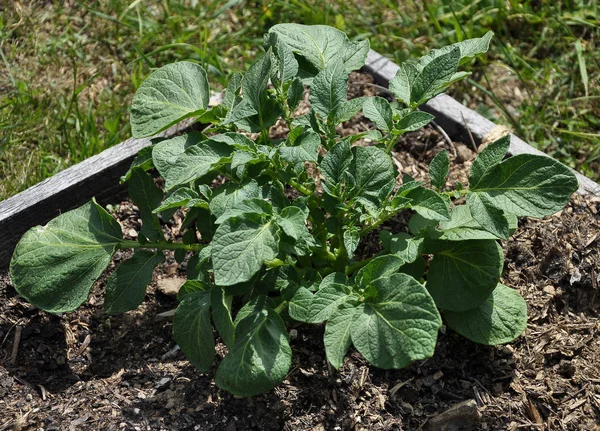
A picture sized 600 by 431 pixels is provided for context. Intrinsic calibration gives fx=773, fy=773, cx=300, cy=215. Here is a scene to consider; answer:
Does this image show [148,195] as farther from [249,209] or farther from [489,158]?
[489,158]

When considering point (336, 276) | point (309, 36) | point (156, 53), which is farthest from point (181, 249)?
point (156, 53)

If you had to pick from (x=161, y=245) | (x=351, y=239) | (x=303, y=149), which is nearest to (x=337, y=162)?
(x=303, y=149)

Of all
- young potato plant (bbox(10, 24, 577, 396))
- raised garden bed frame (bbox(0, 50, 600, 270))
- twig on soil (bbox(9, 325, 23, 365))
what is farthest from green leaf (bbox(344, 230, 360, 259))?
twig on soil (bbox(9, 325, 23, 365))

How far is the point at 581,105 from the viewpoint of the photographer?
3568 mm

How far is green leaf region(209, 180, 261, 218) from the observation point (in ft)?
7.15

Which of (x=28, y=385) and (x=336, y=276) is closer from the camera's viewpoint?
(x=336, y=276)

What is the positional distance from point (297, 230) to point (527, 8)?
2.35 meters

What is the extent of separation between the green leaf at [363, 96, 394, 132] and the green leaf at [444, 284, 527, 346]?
626 mm

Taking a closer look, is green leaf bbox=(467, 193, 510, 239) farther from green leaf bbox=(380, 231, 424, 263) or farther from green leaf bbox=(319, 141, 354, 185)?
green leaf bbox=(319, 141, 354, 185)

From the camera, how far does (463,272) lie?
92.2 inches

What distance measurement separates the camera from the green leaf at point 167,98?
2412mm

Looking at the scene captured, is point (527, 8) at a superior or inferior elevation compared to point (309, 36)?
inferior

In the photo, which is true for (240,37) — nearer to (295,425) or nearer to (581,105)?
(581,105)

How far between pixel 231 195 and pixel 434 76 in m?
0.71
